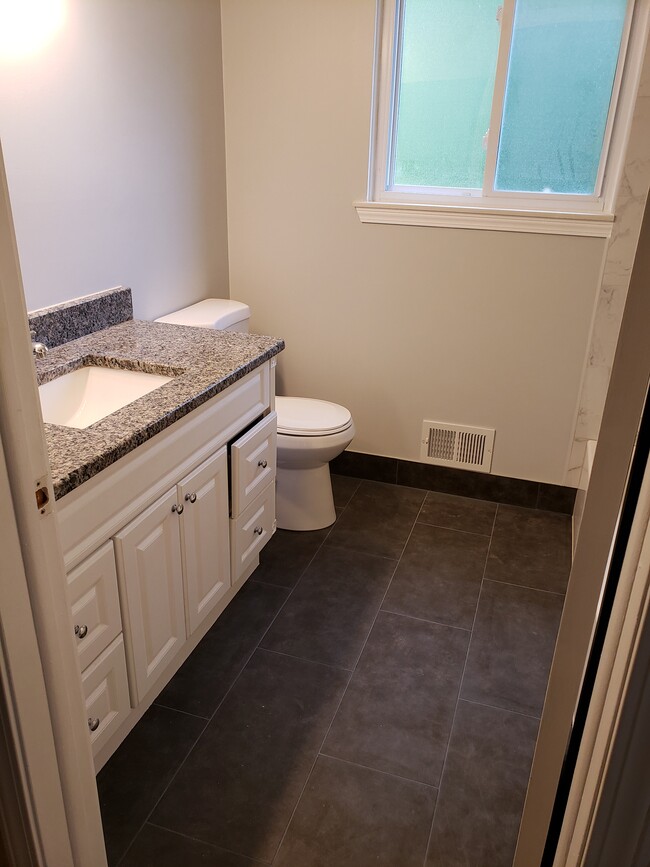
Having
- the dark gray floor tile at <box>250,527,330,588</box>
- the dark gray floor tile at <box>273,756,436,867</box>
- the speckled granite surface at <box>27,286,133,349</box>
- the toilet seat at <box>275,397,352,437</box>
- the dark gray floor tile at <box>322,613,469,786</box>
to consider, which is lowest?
the dark gray floor tile at <box>273,756,436,867</box>

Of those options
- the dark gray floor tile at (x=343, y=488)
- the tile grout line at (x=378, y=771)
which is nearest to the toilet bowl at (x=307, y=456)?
the dark gray floor tile at (x=343, y=488)

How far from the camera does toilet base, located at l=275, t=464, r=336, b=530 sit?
2.80 m

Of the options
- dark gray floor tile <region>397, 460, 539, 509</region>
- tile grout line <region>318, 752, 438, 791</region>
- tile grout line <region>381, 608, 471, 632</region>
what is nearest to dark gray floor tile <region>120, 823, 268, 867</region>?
tile grout line <region>318, 752, 438, 791</region>

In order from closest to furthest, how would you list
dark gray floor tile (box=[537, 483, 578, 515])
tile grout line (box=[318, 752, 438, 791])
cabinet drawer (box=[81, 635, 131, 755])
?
cabinet drawer (box=[81, 635, 131, 755]), tile grout line (box=[318, 752, 438, 791]), dark gray floor tile (box=[537, 483, 578, 515])

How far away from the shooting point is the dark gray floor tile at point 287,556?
8.36ft

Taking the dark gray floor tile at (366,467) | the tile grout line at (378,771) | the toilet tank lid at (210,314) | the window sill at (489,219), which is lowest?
the tile grout line at (378,771)

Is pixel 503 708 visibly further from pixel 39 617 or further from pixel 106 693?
pixel 39 617

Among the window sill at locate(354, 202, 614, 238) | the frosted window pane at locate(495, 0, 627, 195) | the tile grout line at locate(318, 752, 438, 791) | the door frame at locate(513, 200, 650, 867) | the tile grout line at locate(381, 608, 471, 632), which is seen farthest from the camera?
the window sill at locate(354, 202, 614, 238)

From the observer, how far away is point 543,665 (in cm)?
216

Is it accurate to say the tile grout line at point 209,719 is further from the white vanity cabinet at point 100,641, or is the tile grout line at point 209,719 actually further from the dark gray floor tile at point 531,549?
the dark gray floor tile at point 531,549

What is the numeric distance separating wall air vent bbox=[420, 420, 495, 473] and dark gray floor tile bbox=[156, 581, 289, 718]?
1021 mm

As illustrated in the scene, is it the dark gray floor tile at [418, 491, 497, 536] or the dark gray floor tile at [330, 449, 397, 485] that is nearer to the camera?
the dark gray floor tile at [418, 491, 497, 536]

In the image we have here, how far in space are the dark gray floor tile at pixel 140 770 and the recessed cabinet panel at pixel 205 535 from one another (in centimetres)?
25

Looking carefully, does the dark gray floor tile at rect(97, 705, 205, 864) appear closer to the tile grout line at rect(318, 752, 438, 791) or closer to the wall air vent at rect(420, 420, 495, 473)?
the tile grout line at rect(318, 752, 438, 791)
